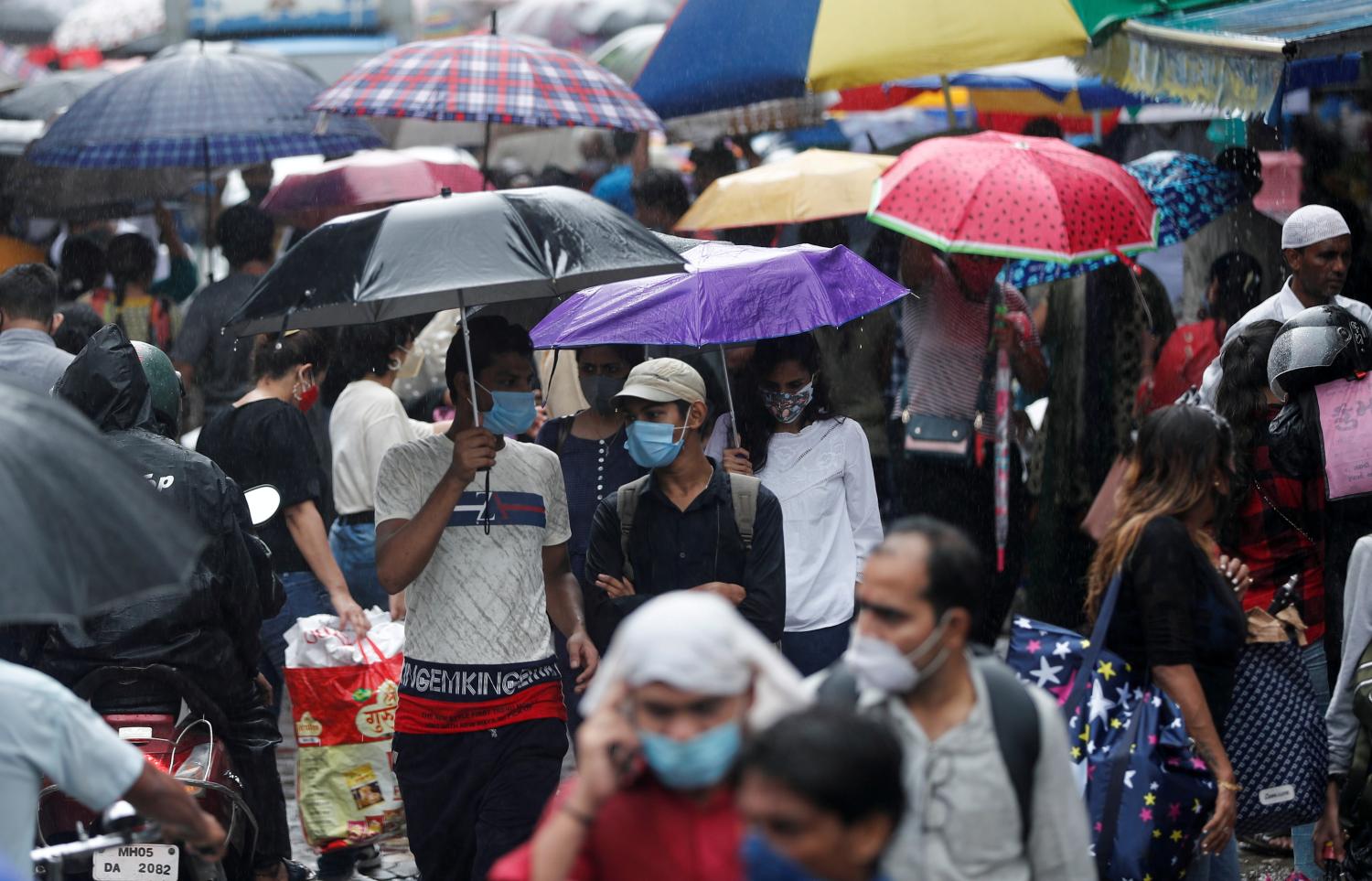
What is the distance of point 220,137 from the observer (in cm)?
1094

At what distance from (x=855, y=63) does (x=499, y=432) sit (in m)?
3.03

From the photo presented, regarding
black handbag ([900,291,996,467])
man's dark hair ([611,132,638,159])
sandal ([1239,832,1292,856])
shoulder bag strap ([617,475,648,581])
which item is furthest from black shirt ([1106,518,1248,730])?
man's dark hair ([611,132,638,159])

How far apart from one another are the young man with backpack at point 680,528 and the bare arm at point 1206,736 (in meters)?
1.28

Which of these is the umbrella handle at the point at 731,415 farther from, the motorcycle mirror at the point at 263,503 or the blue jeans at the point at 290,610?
the blue jeans at the point at 290,610

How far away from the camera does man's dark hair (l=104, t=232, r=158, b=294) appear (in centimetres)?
1063

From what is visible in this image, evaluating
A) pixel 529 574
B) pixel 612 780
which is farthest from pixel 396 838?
pixel 612 780

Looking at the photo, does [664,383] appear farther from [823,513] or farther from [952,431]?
[952,431]

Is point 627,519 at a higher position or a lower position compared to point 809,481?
higher

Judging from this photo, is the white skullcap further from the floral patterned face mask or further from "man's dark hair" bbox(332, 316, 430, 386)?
"man's dark hair" bbox(332, 316, 430, 386)

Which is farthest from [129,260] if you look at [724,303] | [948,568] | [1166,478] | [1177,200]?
[948,568]

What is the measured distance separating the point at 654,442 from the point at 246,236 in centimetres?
504

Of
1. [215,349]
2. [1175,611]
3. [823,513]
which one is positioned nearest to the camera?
[1175,611]

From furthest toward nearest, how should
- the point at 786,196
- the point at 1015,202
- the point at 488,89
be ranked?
the point at 786,196
the point at 488,89
the point at 1015,202

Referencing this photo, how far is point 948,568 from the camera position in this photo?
3.60 metres
